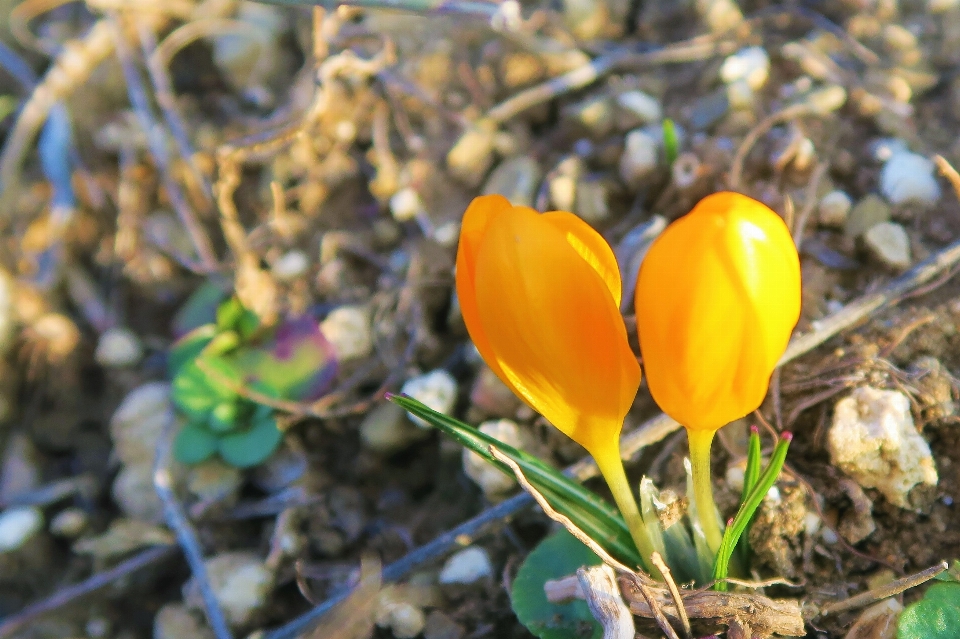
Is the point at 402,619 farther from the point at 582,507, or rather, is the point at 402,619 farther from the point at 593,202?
the point at 593,202

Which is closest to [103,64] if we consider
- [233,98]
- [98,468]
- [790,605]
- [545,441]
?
[233,98]

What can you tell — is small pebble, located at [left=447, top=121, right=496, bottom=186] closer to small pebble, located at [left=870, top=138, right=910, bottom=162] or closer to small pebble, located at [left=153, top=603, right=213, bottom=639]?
small pebble, located at [left=870, top=138, right=910, bottom=162]

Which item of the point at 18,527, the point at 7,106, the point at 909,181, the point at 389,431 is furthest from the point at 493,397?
the point at 7,106

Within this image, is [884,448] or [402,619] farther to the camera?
[402,619]

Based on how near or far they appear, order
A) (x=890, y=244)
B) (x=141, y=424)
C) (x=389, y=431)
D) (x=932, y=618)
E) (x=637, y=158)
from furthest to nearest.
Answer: (x=141, y=424) < (x=637, y=158) < (x=389, y=431) < (x=890, y=244) < (x=932, y=618)

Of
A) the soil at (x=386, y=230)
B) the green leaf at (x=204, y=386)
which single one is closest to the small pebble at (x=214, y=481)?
the soil at (x=386, y=230)

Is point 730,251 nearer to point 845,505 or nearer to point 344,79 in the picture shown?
point 845,505
